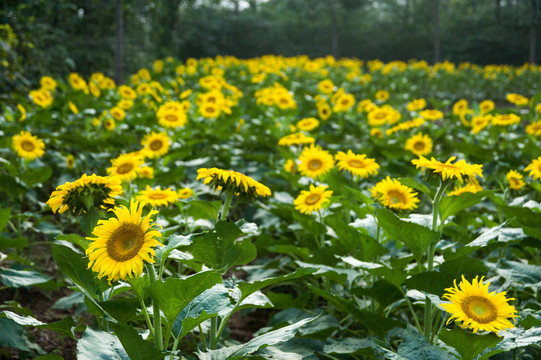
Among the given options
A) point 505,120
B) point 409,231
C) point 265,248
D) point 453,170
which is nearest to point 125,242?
point 409,231

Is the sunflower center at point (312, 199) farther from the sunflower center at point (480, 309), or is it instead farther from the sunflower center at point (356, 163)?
the sunflower center at point (480, 309)

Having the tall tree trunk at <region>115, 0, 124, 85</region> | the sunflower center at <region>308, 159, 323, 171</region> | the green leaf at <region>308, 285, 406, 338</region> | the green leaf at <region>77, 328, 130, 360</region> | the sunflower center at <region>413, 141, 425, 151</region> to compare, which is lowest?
the green leaf at <region>308, 285, 406, 338</region>

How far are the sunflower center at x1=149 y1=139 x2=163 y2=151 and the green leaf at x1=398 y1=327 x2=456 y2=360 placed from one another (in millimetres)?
2357

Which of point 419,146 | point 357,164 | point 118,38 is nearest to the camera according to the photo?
point 357,164

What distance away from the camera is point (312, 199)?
8.19ft

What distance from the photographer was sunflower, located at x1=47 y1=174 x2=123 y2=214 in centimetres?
153

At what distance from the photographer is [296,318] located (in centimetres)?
228

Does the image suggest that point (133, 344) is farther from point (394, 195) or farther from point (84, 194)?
point (394, 195)

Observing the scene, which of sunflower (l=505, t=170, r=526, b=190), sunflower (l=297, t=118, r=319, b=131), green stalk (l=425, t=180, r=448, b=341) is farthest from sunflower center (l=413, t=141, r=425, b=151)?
green stalk (l=425, t=180, r=448, b=341)

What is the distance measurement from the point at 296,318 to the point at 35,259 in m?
1.93

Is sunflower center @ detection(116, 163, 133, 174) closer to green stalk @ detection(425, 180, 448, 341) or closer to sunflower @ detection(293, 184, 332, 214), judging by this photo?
sunflower @ detection(293, 184, 332, 214)

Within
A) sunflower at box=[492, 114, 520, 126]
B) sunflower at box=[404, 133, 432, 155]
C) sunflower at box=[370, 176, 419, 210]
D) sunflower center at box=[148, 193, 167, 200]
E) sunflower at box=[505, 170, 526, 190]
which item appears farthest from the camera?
sunflower at box=[492, 114, 520, 126]

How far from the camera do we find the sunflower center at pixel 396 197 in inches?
93.4

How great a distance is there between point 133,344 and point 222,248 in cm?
55
